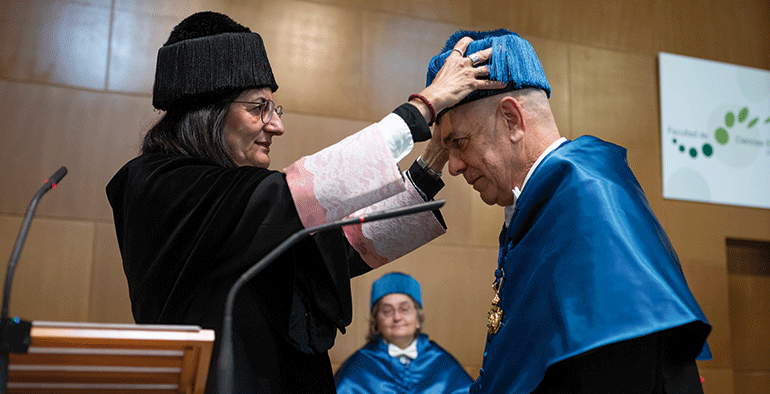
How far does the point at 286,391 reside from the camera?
1.68m

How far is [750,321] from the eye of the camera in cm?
582

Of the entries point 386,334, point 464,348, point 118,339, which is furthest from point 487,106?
point 464,348

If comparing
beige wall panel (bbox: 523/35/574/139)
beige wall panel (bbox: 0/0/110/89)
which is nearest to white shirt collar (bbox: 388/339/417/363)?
beige wall panel (bbox: 523/35/574/139)

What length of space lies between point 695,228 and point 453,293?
86.4 inches

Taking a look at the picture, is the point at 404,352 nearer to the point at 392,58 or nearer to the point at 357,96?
the point at 357,96

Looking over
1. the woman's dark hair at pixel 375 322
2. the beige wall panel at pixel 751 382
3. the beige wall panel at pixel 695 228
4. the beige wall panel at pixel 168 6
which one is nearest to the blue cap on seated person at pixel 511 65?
the woman's dark hair at pixel 375 322

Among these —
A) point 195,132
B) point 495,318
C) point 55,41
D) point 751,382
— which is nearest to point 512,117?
point 495,318

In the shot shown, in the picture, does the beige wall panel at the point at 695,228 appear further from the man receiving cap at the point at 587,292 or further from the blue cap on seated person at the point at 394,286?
the man receiving cap at the point at 587,292

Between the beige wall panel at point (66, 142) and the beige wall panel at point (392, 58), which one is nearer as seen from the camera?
the beige wall panel at point (66, 142)

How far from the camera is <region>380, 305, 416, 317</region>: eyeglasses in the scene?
450 cm

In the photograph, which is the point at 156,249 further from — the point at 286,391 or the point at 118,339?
the point at 118,339

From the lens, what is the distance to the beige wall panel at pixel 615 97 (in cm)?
545

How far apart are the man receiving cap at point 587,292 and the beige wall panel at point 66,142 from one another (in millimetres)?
3007

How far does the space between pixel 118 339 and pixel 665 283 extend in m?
1.04
